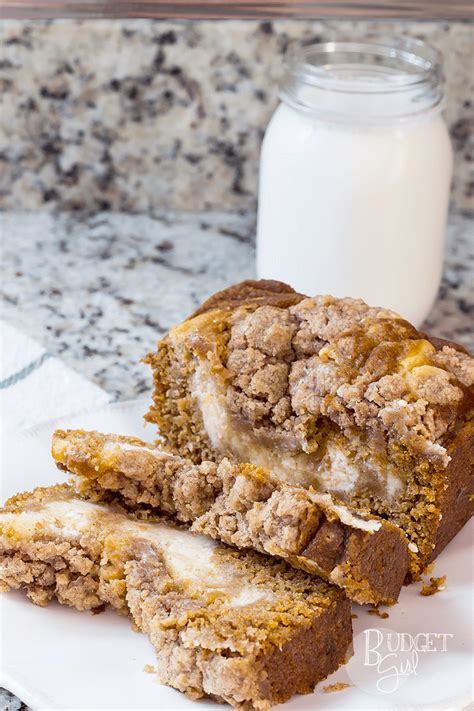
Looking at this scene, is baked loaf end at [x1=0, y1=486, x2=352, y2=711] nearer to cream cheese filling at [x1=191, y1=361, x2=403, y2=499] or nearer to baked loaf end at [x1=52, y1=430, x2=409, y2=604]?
baked loaf end at [x1=52, y1=430, x2=409, y2=604]

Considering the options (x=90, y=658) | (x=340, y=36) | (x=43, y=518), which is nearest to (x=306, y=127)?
(x=340, y=36)

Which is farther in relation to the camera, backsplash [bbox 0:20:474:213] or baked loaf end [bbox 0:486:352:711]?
backsplash [bbox 0:20:474:213]

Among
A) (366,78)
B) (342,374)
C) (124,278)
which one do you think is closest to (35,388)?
(124,278)

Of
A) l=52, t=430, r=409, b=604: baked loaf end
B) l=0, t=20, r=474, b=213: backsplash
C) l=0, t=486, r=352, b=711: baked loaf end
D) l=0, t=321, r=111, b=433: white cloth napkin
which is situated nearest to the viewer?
l=0, t=486, r=352, b=711: baked loaf end

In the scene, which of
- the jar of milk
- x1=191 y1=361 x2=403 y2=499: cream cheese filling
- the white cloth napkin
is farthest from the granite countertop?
x1=191 y1=361 x2=403 y2=499: cream cheese filling

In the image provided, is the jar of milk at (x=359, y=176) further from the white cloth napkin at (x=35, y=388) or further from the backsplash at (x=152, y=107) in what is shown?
the white cloth napkin at (x=35, y=388)

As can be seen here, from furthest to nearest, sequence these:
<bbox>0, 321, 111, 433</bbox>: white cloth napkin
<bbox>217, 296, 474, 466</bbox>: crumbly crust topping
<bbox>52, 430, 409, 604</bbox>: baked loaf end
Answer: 1. <bbox>0, 321, 111, 433</bbox>: white cloth napkin
2. <bbox>217, 296, 474, 466</bbox>: crumbly crust topping
3. <bbox>52, 430, 409, 604</bbox>: baked loaf end

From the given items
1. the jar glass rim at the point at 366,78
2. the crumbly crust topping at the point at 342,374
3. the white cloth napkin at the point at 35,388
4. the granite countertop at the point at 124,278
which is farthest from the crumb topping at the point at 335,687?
the jar glass rim at the point at 366,78
